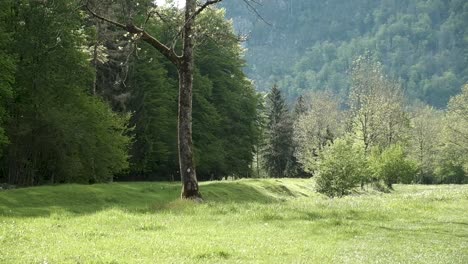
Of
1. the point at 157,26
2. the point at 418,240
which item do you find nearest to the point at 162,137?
the point at 157,26

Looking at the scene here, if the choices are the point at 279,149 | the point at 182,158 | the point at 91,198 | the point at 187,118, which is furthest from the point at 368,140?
the point at 182,158

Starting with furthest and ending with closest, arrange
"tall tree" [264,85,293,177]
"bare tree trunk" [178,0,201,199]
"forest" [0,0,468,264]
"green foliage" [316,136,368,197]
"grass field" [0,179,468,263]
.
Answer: "tall tree" [264,85,293,177] < "green foliage" [316,136,368,197] < "bare tree trunk" [178,0,201,199] < "forest" [0,0,468,264] < "grass field" [0,179,468,263]

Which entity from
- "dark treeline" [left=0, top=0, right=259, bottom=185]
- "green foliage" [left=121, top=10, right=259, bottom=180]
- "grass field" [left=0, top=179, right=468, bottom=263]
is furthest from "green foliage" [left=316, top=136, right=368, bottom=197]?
"grass field" [left=0, top=179, right=468, bottom=263]

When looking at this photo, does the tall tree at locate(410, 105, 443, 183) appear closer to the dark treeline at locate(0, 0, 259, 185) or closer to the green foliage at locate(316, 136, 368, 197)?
the green foliage at locate(316, 136, 368, 197)

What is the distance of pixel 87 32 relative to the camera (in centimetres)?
4831

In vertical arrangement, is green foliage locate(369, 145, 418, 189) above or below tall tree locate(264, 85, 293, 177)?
below

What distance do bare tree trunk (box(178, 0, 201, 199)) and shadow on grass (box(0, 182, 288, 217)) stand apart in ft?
3.05

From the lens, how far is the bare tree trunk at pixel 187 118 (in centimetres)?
2238

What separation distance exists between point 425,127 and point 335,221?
4647 inches

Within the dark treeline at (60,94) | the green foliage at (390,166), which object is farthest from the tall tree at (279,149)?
the dark treeline at (60,94)

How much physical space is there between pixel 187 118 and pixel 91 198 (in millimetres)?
11973

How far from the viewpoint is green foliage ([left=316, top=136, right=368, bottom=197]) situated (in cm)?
4750

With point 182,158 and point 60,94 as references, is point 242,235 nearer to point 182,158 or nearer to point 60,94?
point 182,158

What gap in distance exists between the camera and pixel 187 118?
2288 centimetres
